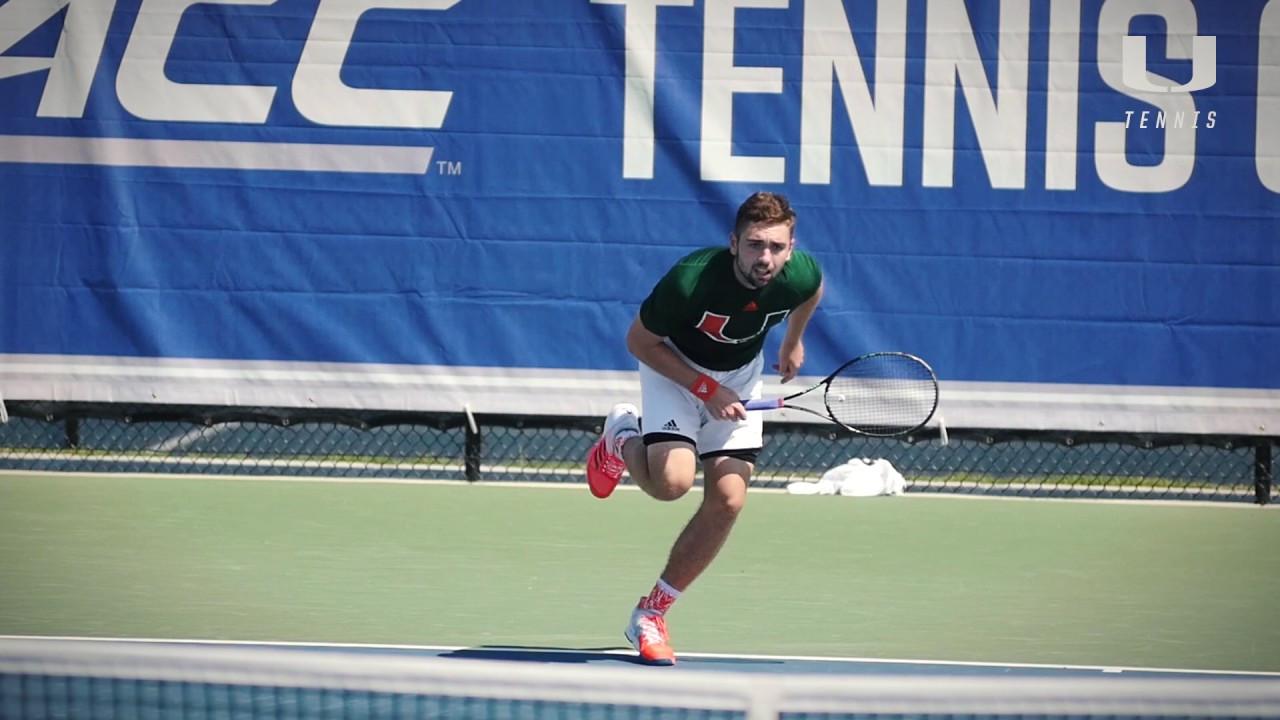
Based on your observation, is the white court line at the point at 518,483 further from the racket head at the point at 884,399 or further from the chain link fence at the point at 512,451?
the racket head at the point at 884,399

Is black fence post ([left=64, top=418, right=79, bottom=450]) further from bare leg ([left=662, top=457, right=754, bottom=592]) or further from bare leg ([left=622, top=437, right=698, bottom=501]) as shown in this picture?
bare leg ([left=662, top=457, right=754, bottom=592])

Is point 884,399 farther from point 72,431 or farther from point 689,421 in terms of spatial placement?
point 72,431

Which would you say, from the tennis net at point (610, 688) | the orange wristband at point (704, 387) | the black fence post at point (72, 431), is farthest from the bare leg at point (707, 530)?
the black fence post at point (72, 431)

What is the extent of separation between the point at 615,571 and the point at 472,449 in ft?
8.14

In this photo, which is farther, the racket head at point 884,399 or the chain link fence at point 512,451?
the chain link fence at point 512,451

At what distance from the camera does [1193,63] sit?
26.7 ft

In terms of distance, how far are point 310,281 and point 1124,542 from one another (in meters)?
4.21

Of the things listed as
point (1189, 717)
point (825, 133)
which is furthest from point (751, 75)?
point (1189, 717)

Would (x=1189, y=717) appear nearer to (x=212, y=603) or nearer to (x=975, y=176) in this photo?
(x=212, y=603)

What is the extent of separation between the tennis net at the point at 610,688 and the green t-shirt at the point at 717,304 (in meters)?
2.43

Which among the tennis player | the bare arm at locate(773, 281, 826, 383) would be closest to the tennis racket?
the bare arm at locate(773, 281, 826, 383)

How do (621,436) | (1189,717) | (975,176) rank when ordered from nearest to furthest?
(1189,717), (621,436), (975,176)

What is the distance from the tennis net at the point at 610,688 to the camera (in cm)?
219

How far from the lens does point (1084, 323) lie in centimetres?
820
